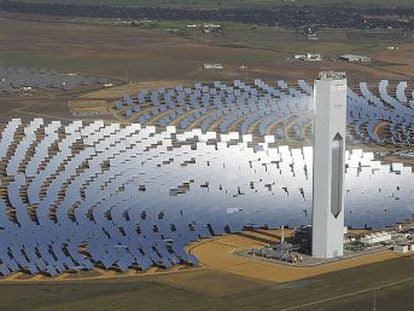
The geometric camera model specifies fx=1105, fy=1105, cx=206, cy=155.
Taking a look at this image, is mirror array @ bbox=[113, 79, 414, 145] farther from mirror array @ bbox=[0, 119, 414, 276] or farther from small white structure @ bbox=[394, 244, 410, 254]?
small white structure @ bbox=[394, 244, 410, 254]

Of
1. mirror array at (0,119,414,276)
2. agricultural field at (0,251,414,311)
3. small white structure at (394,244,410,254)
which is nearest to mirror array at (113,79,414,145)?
mirror array at (0,119,414,276)

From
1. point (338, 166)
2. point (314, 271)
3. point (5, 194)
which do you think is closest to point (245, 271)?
point (314, 271)

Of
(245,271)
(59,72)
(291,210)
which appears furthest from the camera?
(59,72)

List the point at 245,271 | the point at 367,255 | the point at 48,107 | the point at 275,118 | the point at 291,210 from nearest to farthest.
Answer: the point at 245,271 < the point at 367,255 < the point at 291,210 < the point at 275,118 < the point at 48,107

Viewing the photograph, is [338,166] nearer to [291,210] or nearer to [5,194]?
[291,210]

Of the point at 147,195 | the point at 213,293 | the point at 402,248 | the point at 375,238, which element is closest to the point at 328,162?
the point at 375,238

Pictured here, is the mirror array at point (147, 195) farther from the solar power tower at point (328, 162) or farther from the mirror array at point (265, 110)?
the mirror array at point (265, 110)
